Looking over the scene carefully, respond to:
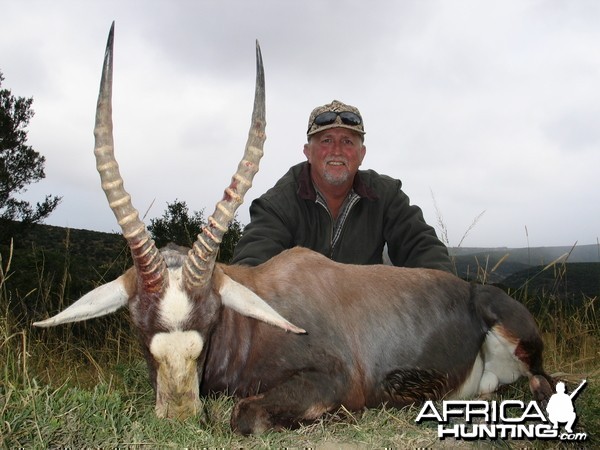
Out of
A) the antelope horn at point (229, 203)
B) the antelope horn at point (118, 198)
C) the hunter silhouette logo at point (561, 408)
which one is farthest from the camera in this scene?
the hunter silhouette logo at point (561, 408)

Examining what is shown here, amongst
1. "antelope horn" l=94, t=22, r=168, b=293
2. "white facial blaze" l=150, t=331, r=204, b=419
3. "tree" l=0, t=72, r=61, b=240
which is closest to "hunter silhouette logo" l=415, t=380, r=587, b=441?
"white facial blaze" l=150, t=331, r=204, b=419

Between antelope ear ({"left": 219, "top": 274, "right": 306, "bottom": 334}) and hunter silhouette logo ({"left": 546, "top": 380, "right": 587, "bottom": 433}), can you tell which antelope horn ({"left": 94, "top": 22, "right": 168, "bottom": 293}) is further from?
hunter silhouette logo ({"left": 546, "top": 380, "right": 587, "bottom": 433})

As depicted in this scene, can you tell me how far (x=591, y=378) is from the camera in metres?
4.88

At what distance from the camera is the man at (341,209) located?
612cm

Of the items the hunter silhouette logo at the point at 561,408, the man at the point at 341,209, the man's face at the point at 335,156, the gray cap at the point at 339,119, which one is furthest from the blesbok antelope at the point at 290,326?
the gray cap at the point at 339,119

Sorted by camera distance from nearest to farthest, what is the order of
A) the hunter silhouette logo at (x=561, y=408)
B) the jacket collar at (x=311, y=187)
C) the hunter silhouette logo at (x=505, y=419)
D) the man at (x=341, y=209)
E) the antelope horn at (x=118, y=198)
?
the antelope horn at (x=118, y=198) → the hunter silhouette logo at (x=505, y=419) → the hunter silhouette logo at (x=561, y=408) → the man at (x=341, y=209) → the jacket collar at (x=311, y=187)

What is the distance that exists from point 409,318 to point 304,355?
35.9 inches

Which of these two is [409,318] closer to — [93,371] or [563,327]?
[93,371]

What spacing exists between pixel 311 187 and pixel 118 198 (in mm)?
3315

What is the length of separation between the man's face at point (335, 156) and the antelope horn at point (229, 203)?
2.91 m

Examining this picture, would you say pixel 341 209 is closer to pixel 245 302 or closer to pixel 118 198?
pixel 245 302

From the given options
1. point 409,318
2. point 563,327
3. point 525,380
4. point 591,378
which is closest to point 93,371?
point 409,318

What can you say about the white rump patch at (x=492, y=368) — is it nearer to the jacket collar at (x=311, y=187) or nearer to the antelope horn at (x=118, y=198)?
the antelope horn at (x=118, y=198)

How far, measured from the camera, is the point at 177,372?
9.84ft
